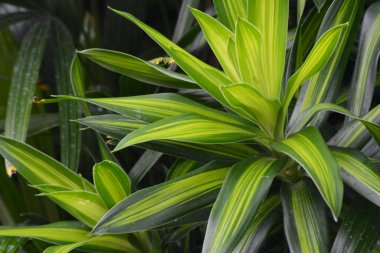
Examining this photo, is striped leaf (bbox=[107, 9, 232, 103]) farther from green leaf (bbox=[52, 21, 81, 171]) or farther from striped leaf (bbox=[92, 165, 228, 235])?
green leaf (bbox=[52, 21, 81, 171])

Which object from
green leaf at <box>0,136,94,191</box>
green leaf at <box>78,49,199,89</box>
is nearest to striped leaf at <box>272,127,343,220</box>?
green leaf at <box>78,49,199,89</box>

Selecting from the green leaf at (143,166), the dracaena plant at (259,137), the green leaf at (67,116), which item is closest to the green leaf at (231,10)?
the dracaena plant at (259,137)

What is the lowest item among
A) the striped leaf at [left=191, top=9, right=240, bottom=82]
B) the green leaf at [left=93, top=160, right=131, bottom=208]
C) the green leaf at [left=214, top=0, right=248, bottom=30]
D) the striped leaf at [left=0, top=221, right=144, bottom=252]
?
the striped leaf at [left=0, top=221, right=144, bottom=252]

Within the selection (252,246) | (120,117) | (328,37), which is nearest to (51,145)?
(120,117)

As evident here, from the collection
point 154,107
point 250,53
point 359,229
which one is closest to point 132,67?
point 154,107

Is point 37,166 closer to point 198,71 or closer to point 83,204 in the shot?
point 83,204

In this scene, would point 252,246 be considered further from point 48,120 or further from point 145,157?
point 48,120

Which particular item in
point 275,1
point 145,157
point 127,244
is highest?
point 275,1
